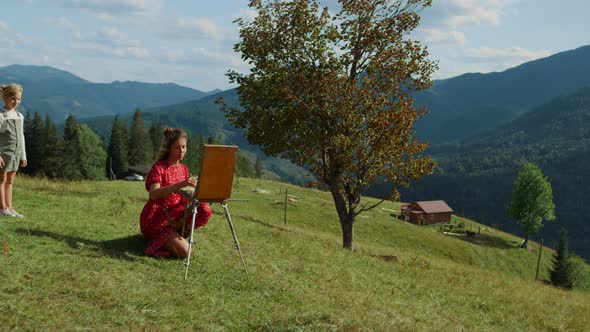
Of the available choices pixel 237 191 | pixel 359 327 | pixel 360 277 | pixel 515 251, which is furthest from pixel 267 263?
pixel 515 251

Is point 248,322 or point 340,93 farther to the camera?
point 340,93

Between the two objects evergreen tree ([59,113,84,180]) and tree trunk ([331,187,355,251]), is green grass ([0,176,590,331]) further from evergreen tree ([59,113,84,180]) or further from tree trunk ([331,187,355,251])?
evergreen tree ([59,113,84,180])

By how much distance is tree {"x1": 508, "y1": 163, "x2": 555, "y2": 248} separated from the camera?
292 feet

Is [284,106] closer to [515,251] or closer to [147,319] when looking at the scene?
[147,319]

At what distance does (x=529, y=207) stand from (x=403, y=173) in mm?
76841

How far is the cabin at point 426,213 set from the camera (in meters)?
104


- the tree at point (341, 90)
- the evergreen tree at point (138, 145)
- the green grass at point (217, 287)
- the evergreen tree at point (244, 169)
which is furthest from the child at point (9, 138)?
the evergreen tree at point (244, 169)

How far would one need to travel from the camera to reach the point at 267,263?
13281 mm

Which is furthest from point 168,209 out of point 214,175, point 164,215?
point 214,175

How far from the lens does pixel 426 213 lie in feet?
348

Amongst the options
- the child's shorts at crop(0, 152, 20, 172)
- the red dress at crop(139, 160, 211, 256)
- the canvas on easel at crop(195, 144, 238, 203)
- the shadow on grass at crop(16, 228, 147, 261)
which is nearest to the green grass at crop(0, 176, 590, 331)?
the shadow on grass at crop(16, 228, 147, 261)

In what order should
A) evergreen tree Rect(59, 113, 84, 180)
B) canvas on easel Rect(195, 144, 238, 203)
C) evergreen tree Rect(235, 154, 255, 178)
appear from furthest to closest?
1. evergreen tree Rect(235, 154, 255, 178)
2. evergreen tree Rect(59, 113, 84, 180)
3. canvas on easel Rect(195, 144, 238, 203)

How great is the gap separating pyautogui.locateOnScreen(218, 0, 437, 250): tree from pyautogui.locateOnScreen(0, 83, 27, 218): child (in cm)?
1323

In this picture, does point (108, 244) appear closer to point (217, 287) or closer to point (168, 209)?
point (168, 209)
